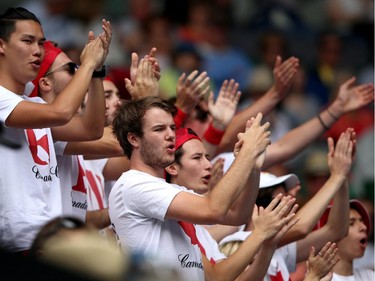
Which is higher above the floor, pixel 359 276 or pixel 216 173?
pixel 216 173

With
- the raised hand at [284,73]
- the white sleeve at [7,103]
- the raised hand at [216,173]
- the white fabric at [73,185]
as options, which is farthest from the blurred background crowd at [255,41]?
the white sleeve at [7,103]

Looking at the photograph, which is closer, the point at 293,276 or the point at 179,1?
the point at 293,276

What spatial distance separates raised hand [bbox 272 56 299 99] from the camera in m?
7.98

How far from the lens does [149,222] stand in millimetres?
5863

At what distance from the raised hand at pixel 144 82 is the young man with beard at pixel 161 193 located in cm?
56

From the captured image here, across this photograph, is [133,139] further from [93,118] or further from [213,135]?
[213,135]

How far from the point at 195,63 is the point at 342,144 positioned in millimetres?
4514

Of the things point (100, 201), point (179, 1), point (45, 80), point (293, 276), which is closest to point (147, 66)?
point (45, 80)

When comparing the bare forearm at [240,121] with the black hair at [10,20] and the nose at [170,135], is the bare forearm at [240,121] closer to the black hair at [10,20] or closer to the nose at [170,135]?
the nose at [170,135]

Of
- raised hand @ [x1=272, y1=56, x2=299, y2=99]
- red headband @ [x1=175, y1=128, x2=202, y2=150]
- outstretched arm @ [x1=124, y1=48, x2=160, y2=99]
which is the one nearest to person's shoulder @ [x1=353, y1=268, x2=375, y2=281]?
raised hand @ [x1=272, y1=56, x2=299, y2=99]

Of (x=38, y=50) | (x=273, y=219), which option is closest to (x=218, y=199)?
(x=273, y=219)

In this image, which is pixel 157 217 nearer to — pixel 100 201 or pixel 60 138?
pixel 60 138

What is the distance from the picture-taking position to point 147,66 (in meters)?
6.74

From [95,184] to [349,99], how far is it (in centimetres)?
207
